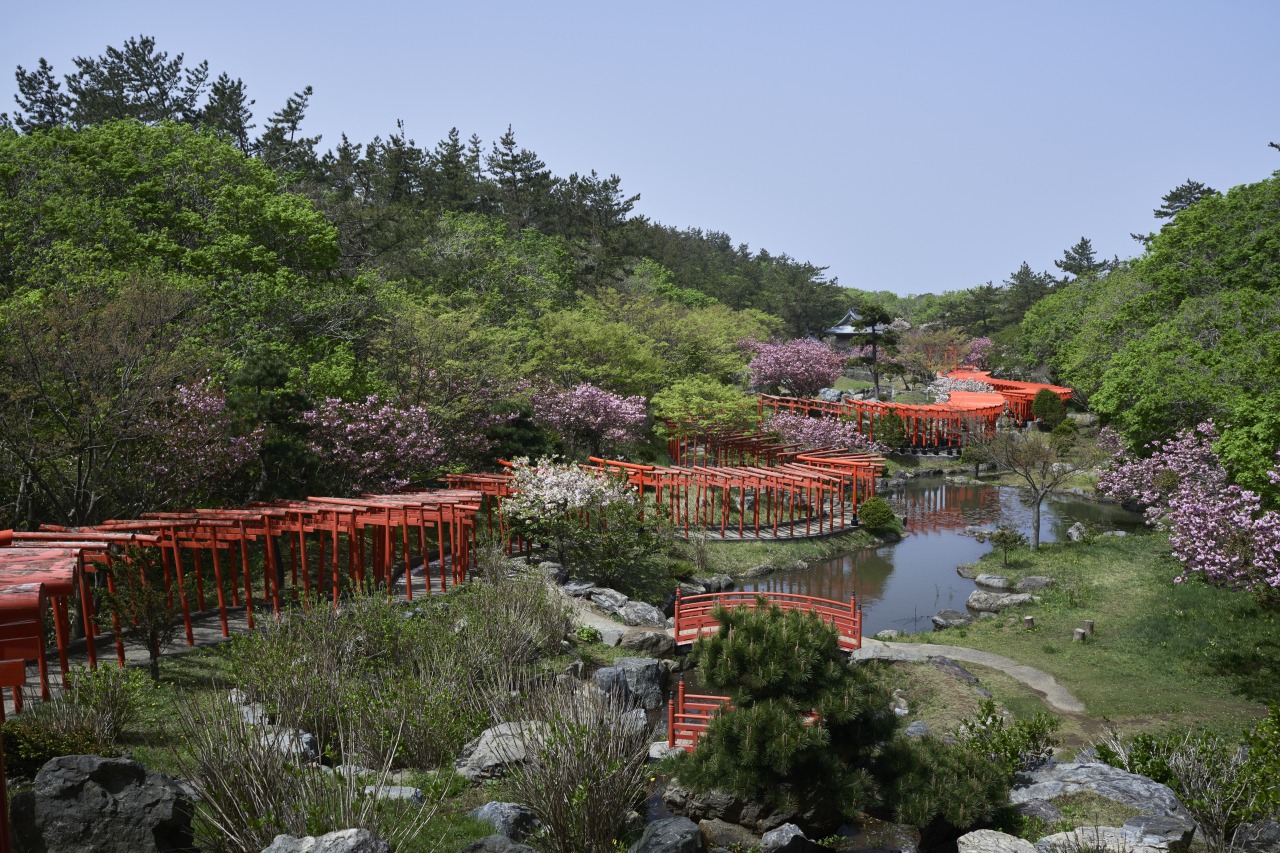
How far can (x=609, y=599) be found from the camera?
20250 mm

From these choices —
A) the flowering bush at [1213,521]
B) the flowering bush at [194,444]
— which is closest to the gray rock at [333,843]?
the flowering bush at [194,444]

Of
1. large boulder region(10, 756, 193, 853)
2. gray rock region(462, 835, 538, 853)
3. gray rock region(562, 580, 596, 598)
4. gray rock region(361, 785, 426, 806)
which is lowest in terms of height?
gray rock region(562, 580, 596, 598)

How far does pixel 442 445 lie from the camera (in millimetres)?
25859

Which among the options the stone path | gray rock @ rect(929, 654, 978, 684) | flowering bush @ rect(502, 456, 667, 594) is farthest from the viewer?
flowering bush @ rect(502, 456, 667, 594)

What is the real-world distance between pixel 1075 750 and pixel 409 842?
974 cm

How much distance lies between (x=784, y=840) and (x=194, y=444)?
14.3 meters

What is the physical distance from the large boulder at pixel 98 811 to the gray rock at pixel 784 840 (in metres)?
5.42

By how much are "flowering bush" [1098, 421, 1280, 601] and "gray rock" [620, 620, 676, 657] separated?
31.0ft

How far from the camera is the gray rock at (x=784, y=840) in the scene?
979cm

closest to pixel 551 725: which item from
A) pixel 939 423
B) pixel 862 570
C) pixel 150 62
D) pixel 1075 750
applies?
pixel 1075 750

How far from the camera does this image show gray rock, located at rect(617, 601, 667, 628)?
19.4 meters

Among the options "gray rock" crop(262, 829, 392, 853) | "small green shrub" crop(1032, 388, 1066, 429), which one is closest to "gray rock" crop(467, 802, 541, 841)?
"gray rock" crop(262, 829, 392, 853)

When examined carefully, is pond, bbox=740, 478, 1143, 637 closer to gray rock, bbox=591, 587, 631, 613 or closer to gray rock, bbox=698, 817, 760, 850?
gray rock, bbox=591, 587, 631, 613

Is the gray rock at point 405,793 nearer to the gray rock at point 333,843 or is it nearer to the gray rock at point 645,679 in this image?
the gray rock at point 333,843
